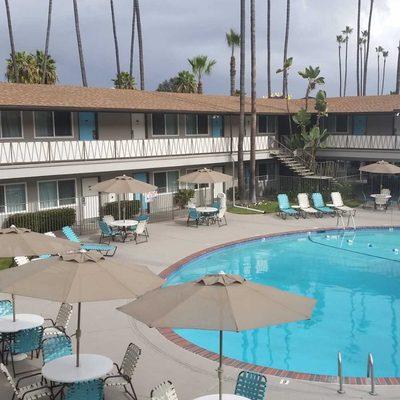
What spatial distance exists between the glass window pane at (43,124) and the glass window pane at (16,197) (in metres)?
2.82

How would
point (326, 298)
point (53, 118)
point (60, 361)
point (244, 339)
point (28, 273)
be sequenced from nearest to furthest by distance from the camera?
1. point (28, 273)
2. point (60, 361)
3. point (244, 339)
4. point (326, 298)
5. point (53, 118)

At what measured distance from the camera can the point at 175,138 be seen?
31750 millimetres

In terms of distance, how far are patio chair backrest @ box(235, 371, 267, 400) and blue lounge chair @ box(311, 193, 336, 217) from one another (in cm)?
2214

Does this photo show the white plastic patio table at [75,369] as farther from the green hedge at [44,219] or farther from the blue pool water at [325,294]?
the green hedge at [44,219]

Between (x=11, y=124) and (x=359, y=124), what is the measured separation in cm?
2363

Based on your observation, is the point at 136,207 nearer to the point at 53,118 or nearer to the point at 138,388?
the point at 53,118

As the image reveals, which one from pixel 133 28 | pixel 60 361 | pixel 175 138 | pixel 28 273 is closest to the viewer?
pixel 28 273

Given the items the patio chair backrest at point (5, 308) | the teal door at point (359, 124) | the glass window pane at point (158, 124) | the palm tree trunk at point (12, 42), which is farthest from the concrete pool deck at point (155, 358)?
the palm tree trunk at point (12, 42)

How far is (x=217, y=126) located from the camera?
115 feet

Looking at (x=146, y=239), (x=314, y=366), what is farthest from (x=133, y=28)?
(x=314, y=366)

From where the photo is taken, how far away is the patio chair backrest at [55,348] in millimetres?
9617

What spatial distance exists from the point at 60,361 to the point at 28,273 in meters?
1.90

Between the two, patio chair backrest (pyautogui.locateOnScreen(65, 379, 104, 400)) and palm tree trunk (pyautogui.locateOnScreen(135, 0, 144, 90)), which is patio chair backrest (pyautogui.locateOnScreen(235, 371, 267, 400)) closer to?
patio chair backrest (pyautogui.locateOnScreen(65, 379, 104, 400))

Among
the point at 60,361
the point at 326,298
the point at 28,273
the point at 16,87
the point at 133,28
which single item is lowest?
the point at 326,298
